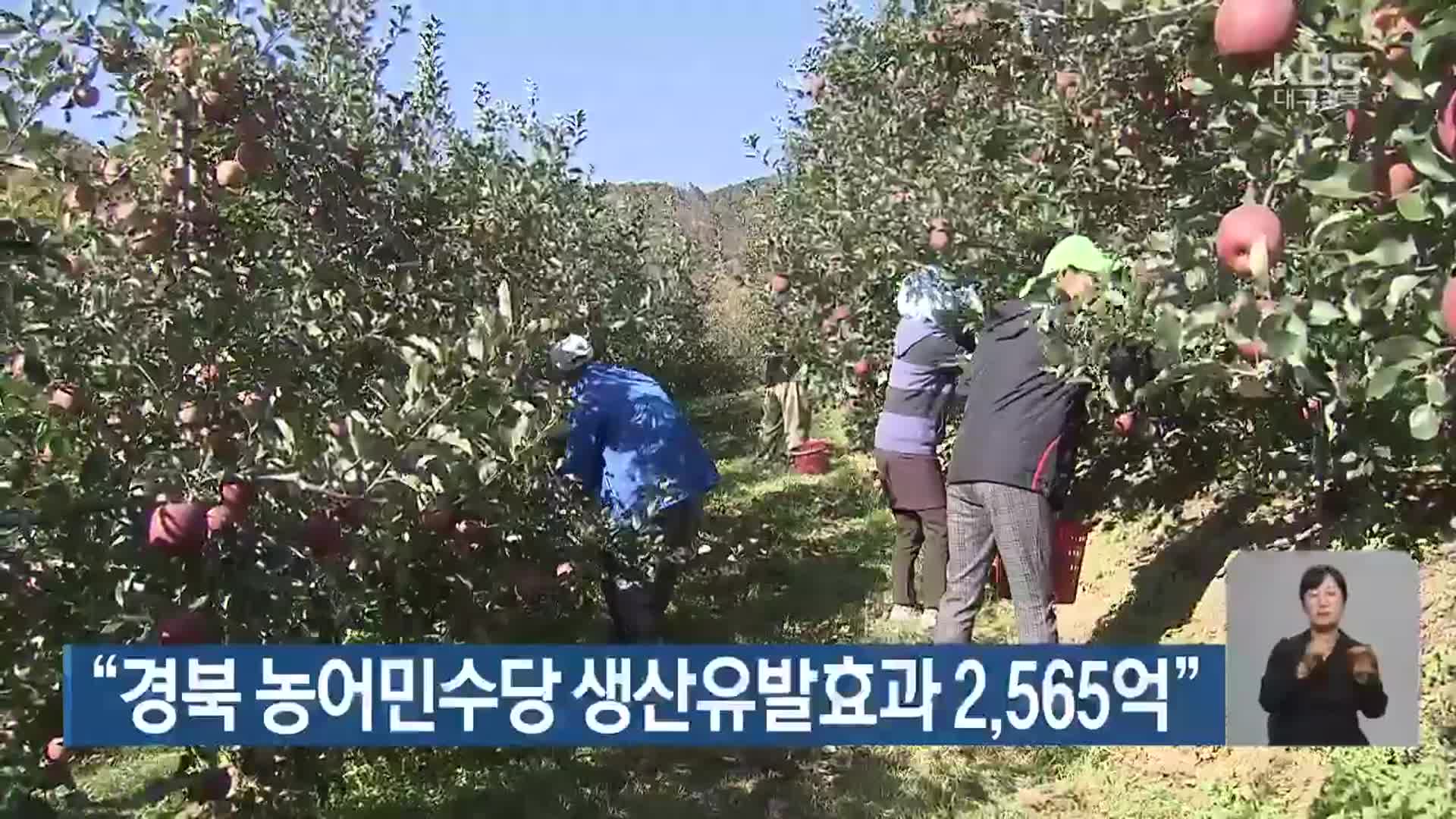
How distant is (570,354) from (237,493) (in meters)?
1.74

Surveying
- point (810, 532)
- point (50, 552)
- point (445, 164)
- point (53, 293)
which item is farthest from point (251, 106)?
point (810, 532)

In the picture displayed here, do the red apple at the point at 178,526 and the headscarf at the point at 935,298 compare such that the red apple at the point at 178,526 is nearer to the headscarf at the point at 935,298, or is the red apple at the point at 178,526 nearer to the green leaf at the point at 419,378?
the green leaf at the point at 419,378

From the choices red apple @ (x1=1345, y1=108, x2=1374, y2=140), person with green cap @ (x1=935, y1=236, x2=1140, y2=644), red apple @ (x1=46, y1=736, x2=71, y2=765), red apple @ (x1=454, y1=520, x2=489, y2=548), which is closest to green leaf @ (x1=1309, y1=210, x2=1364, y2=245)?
red apple @ (x1=1345, y1=108, x2=1374, y2=140)

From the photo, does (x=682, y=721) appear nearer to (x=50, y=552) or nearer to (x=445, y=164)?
(x=50, y=552)

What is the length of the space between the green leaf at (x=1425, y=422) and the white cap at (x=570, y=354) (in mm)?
3039

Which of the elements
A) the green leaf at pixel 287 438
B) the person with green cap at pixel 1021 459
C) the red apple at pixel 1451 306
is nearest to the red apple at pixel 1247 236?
the red apple at pixel 1451 306

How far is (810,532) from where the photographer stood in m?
7.15

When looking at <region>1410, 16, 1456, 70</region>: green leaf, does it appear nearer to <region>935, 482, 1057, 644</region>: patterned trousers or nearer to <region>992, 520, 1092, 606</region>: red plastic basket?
<region>935, 482, 1057, 644</region>: patterned trousers

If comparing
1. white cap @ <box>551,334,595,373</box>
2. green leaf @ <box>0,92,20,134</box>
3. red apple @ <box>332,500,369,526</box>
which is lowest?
red apple @ <box>332,500,369,526</box>

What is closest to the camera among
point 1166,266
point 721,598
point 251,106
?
point 1166,266

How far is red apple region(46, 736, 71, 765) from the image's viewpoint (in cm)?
267

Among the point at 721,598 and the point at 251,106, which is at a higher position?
the point at 251,106

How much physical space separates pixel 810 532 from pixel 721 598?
1489mm

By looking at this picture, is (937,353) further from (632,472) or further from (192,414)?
(192,414)
